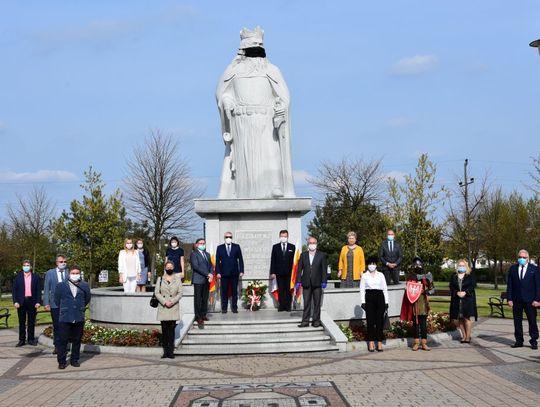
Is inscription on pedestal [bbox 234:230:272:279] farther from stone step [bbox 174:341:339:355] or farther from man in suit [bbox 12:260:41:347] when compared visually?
man in suit [bbox 12:260:41:347]

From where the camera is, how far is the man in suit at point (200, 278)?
1439cm

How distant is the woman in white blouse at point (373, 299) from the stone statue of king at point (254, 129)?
5.01 m

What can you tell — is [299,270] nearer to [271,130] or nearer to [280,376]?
[280,376]

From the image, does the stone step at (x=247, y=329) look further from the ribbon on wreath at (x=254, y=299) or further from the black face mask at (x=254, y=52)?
the black face mask at (x=254, y=52)

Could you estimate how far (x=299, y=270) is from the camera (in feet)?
47.2

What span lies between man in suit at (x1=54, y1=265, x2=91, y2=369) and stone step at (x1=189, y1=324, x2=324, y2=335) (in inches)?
92.4

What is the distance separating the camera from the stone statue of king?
1800 cm

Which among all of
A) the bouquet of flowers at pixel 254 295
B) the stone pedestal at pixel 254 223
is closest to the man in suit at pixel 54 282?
the stone pedestal at pixel 254 223

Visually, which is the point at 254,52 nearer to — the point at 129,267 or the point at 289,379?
the point at 129,267

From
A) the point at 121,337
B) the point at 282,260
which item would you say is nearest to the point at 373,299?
the point at 282,260

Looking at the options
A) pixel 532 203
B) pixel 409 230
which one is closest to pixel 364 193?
pixel 532 203

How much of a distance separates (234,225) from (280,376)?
6.71m

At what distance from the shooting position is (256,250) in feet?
55.6

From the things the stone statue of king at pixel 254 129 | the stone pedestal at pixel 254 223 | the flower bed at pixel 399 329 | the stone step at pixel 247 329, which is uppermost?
the stone statue of king at pixel 254 129
